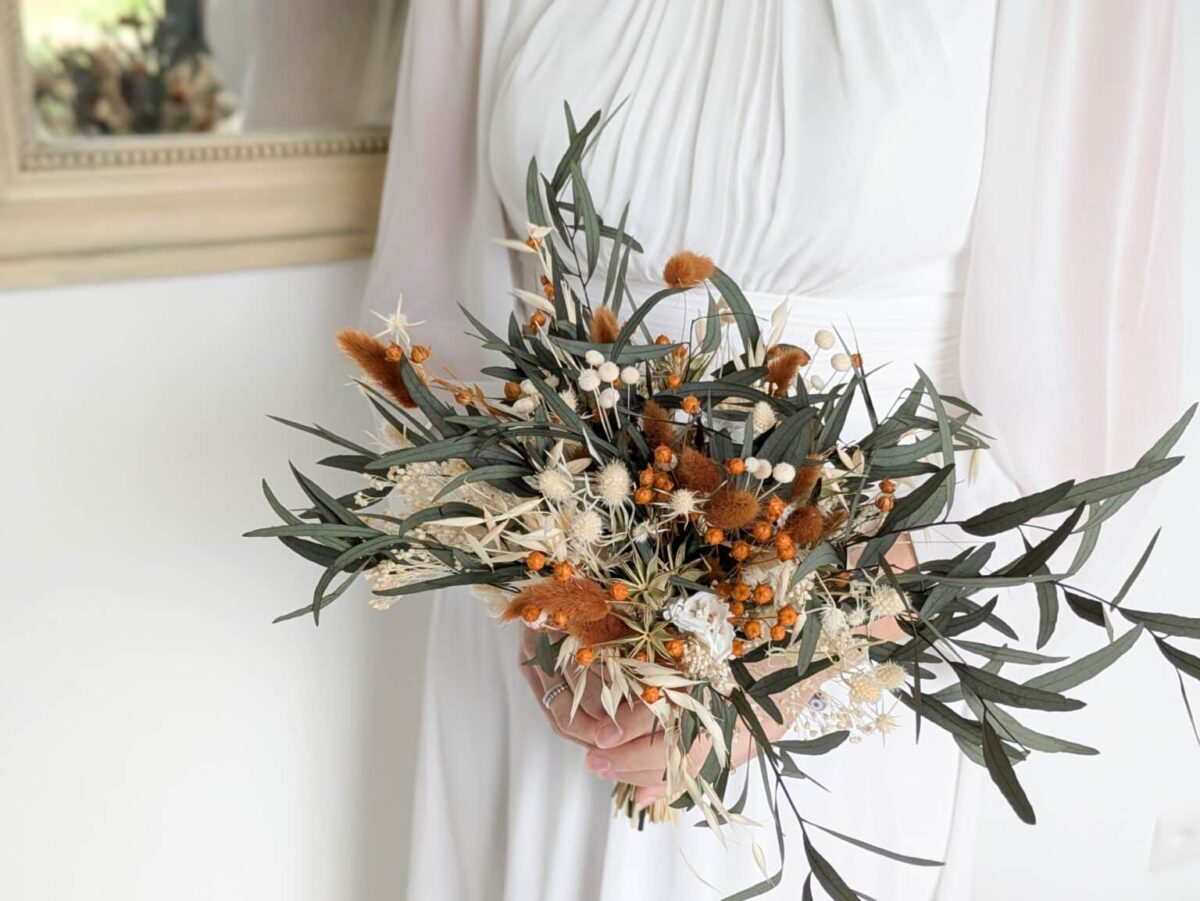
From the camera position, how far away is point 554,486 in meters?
0.62

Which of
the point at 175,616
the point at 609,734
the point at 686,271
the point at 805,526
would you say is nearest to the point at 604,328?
the point at 686,271

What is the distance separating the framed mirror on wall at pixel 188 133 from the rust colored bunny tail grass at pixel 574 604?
1.91 ft

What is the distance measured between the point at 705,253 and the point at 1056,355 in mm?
265

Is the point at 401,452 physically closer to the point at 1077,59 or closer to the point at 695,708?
the point at 695,708

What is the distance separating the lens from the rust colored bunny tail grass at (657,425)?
67 cm

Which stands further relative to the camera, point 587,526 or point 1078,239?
point 1078,239

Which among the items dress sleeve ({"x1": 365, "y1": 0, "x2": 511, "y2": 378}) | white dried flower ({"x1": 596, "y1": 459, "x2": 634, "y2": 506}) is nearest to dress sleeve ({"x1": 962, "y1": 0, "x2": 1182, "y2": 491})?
white dried flower ({"x1": 596, "y1": 459, "x2": 634, "y2": 506})

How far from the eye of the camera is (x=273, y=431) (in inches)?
45.8

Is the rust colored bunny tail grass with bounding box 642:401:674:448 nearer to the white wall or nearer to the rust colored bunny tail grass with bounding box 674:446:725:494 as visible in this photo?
the rust colored bunny tail grass with bounding box 674:446:725:494

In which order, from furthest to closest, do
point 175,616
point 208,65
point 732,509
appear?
point 175,616, point 208,65, point 732,509

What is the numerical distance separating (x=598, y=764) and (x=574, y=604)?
278 mm

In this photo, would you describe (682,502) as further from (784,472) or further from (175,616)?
(175,616)

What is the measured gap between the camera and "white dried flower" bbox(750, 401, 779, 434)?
2.12ft

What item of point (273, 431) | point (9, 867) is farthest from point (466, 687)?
point (9, 867)
